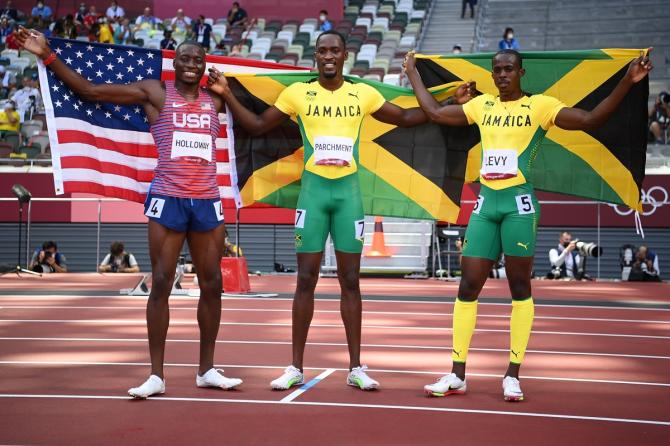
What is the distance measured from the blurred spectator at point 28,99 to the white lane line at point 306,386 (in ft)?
58.5

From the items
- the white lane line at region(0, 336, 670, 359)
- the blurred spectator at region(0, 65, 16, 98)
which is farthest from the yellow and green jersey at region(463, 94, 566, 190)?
the blurred spectator at region(0, 65, 16, 98)

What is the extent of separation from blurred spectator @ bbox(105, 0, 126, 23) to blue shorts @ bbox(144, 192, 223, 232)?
74.9 ft

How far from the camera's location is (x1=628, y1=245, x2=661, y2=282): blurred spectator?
17.5 meters

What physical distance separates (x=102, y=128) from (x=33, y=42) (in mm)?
822

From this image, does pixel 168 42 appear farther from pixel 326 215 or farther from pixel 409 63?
pixel 326 215

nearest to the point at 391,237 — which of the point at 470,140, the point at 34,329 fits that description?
the point at 34,329

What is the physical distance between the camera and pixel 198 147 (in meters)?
5.91

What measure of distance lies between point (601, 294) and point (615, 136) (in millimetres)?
7581

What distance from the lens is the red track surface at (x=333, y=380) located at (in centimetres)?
476

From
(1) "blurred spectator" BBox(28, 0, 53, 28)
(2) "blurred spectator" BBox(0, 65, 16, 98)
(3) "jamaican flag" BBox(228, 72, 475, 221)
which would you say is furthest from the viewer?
(1) "blurred spectator" BBox(28, 0, 53, 28)

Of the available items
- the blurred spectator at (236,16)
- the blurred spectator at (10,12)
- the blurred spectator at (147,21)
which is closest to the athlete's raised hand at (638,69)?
the blurred spectator at (147,21)

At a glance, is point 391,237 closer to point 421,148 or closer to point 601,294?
point 601,294

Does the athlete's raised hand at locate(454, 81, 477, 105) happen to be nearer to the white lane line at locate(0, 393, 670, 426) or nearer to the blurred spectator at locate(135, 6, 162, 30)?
the white lane line at locate(0, 393, 670, 426)

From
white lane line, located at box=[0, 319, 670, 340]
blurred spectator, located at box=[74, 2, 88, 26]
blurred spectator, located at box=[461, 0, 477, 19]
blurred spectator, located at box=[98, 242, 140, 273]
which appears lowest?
white lane line, located at box=[0, 319, 670, 340]
